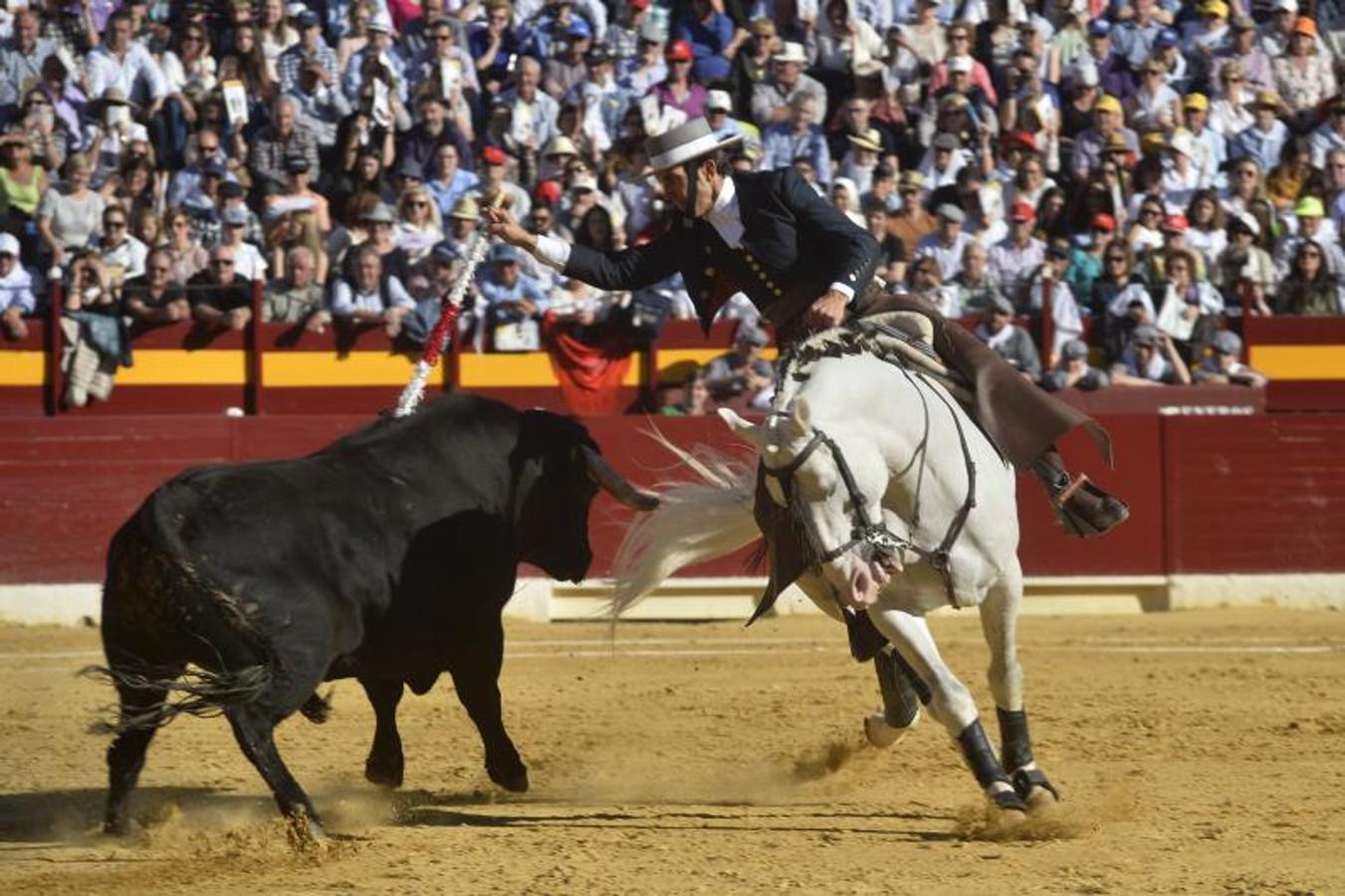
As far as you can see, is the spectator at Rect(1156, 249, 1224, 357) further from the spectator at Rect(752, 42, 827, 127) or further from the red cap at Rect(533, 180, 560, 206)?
the red cap at Rect(533, 180, 560, 206)

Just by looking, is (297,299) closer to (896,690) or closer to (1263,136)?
(1263,136)

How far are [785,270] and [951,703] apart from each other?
4.94 feet

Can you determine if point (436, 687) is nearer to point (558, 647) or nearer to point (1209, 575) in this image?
point (558, 647)

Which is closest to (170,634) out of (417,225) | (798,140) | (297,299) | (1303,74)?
(297,299)

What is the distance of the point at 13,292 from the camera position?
517 inches

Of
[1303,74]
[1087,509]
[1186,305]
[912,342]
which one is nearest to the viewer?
[912,342]

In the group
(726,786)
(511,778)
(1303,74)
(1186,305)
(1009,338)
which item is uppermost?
(1303,74)

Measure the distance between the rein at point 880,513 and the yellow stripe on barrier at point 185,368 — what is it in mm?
7396

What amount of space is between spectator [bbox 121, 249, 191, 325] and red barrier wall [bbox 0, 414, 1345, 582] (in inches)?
28.4

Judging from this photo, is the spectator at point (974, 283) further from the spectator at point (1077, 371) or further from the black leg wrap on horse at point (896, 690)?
the black leg wrap on horse at point (896, 690)

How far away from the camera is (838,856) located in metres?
6.41

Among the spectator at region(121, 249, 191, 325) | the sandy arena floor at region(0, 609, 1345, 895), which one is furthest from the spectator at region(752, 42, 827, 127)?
the sandy arena floor at region(0, 609, 1345, 895)

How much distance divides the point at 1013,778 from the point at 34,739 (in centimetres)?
398

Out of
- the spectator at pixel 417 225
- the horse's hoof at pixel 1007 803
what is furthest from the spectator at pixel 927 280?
the horse's hoof at pixel 1007 803
